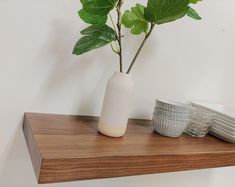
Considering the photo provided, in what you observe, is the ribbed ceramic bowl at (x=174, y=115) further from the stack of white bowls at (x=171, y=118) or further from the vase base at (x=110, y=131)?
the vase base at (x=110, y=131)

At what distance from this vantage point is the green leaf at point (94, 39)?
25.8 inches

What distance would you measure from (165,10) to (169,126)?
35 cm

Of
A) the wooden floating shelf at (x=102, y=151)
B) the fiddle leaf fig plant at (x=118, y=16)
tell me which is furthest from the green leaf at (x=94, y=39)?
the wooden floating shelf at (x=102, y=151)

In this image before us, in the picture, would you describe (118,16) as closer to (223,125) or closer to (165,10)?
(165,10)

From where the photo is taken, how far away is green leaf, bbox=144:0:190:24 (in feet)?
1.99

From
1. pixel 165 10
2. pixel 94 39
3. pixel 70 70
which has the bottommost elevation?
pixel 70 70

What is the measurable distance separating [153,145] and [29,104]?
0.38 meters

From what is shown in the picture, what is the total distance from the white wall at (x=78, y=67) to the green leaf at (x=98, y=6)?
0.16 m

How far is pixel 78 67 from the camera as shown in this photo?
0.80 m

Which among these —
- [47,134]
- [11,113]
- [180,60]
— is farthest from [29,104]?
[180,60]

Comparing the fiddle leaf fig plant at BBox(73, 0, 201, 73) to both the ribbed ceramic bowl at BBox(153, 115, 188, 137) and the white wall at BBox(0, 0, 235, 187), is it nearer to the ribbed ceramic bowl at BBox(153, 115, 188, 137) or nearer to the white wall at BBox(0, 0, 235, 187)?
the white wall at BBox(0, 0, 235, 187)

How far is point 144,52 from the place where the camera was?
897mm

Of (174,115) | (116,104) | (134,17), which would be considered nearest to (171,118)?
(174,115)

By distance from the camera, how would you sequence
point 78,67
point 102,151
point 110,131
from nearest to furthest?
point 102,151
point 110,131
point 78,67
